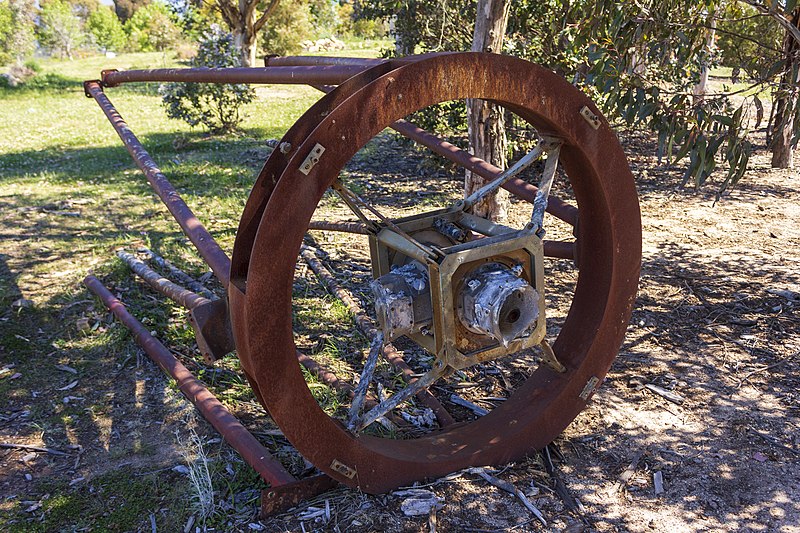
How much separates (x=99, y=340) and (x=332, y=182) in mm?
2651

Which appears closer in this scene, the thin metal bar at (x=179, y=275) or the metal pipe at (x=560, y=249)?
the metal pipe at (x=560, y=249)

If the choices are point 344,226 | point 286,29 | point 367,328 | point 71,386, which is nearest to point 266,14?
point 286,29

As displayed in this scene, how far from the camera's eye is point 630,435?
3162mm

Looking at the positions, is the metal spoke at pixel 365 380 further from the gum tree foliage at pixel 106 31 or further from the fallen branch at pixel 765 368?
the gum tree foliage at pixel 106 31

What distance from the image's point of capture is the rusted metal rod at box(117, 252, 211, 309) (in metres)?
2.90

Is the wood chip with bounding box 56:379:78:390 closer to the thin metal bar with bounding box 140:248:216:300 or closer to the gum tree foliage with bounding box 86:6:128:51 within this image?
the thin metal bar with bounding box 140:248:216:300

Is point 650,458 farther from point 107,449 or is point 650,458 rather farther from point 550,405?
point 107,449

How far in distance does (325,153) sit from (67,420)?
2259 mm

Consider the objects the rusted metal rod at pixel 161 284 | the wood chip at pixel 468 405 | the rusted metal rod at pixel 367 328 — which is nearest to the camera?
the rusted metal rod at pixel 161 284

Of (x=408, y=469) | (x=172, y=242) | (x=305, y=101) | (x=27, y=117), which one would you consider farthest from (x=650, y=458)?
(x=27, y=117)

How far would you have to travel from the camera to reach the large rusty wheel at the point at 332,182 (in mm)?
2309

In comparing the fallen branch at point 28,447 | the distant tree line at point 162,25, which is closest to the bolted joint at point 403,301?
the fallen branch at point 28,447

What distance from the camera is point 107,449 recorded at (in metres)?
3.28

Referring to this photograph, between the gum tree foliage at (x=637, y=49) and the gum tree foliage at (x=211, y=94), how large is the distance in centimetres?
431
